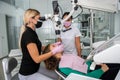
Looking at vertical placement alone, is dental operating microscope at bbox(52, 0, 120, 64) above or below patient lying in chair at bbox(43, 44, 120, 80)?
above

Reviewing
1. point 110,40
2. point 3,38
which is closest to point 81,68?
point 110,40

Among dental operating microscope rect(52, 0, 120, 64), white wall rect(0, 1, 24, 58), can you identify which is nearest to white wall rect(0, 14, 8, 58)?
white wall rect(0, 1, 24, 58)

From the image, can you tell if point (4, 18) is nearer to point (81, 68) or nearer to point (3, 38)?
point (3, 38)

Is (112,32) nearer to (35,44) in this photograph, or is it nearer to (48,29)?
(48,29)

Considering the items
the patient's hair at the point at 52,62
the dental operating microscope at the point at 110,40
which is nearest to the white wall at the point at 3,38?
the patient's hair at the point at 52,62

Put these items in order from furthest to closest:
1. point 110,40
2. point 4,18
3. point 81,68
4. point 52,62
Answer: point 4,18 → point 52,62 → point 81,68 → point 110,40

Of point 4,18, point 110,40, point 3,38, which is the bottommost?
point 3,38

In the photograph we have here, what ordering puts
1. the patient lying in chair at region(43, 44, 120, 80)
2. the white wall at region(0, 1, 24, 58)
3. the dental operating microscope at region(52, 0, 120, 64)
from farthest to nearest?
1. the white wall at region(0, 1, 24, 58)
2. the patient lying in chair at region(43, 44, 120, 80)
3. the dental operating microscope at region(52, 0, 120, 64)

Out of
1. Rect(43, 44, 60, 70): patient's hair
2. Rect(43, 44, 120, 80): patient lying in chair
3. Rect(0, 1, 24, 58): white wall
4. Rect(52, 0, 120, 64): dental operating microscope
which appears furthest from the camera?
Rect(0, 1, 24, 58): white wall

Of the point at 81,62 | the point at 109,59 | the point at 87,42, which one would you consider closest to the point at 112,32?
the point at 87,42

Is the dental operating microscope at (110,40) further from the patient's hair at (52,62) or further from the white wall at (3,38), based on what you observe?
the white wall at (3,38)

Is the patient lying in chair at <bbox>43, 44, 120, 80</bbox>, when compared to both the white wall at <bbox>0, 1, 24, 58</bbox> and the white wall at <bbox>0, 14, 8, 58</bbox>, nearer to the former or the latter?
the white wall at <bbox>0, 1, 24, 58</bbox>

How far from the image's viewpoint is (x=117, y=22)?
3.90 metres

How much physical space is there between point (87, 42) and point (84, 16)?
57cm
